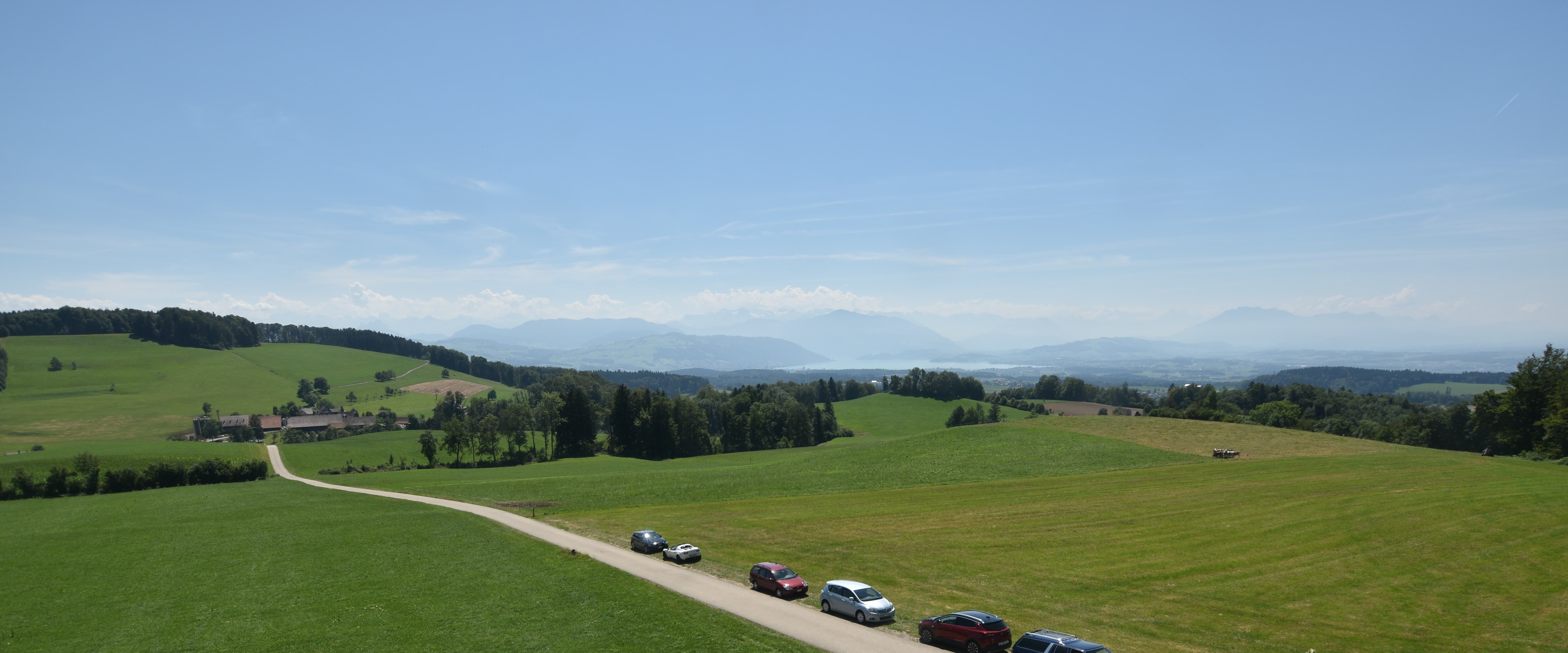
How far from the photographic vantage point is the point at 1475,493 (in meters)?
41.1

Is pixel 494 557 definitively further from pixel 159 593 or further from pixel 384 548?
pixel 159 593

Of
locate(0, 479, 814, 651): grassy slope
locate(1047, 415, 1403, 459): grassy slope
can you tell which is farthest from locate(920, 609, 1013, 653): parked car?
locate(1047, 415, 1403, 459): grassy slope

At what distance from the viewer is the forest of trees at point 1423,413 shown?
65688 millimetres

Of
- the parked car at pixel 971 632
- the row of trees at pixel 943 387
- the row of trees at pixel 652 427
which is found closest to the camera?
the parked car at pixel 971 632

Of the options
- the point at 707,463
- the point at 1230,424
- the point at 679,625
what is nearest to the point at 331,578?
the point at 679,625

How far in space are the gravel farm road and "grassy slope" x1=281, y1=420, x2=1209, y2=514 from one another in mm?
14932

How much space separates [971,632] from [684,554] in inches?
680

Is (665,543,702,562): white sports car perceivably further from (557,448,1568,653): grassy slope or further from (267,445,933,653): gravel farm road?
(557,448,1568,653): grassy slope

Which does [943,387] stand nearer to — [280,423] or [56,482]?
[280,423]

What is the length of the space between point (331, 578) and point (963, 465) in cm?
5402

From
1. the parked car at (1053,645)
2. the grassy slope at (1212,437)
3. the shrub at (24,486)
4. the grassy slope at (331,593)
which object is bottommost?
the shrub at (24,486)

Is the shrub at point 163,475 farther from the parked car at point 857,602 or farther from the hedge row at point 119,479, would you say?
the parked car at point 857,602

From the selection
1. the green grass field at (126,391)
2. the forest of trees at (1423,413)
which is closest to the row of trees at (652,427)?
the forest of trees at (1423,413)

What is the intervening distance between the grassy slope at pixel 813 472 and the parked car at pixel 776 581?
28282 mm
